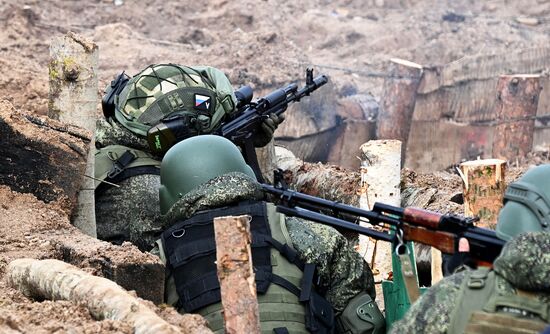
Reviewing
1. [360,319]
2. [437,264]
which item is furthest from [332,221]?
[437,264]

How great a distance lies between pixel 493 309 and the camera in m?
3.55

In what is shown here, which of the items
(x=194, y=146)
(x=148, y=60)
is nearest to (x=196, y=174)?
(x=194, y=146)

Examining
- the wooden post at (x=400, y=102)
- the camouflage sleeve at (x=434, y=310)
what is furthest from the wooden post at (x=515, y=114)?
the camouflage sleeve at (x=434, y=310)

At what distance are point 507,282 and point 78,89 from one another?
3.86 meters

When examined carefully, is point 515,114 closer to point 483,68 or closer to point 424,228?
point 483,68

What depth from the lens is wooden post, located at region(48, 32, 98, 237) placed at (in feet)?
22.1

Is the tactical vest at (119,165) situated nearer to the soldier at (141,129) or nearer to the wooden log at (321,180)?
the soldier at (141,129)

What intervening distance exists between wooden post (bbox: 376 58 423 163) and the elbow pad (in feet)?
27.9

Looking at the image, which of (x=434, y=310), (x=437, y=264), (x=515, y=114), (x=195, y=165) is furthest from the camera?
(x=515, y=114)

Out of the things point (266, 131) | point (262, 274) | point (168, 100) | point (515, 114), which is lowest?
point (515, 114)

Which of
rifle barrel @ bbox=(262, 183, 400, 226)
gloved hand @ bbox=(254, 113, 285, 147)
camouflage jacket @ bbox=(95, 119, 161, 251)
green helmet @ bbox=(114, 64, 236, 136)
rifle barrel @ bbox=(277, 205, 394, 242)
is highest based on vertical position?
rifle barrel @ bbox=(262, 183, 400, 226)

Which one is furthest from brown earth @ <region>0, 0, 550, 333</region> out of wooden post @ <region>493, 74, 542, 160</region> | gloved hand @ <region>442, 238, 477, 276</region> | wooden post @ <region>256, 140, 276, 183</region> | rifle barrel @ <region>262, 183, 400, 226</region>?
gloved hand @ <region>442, 238, 477, 276</region>

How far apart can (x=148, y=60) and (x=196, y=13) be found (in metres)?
4.80

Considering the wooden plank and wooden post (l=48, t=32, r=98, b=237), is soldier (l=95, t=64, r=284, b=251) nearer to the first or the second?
wooden post (l=48, t=32, r=98, b=237)
